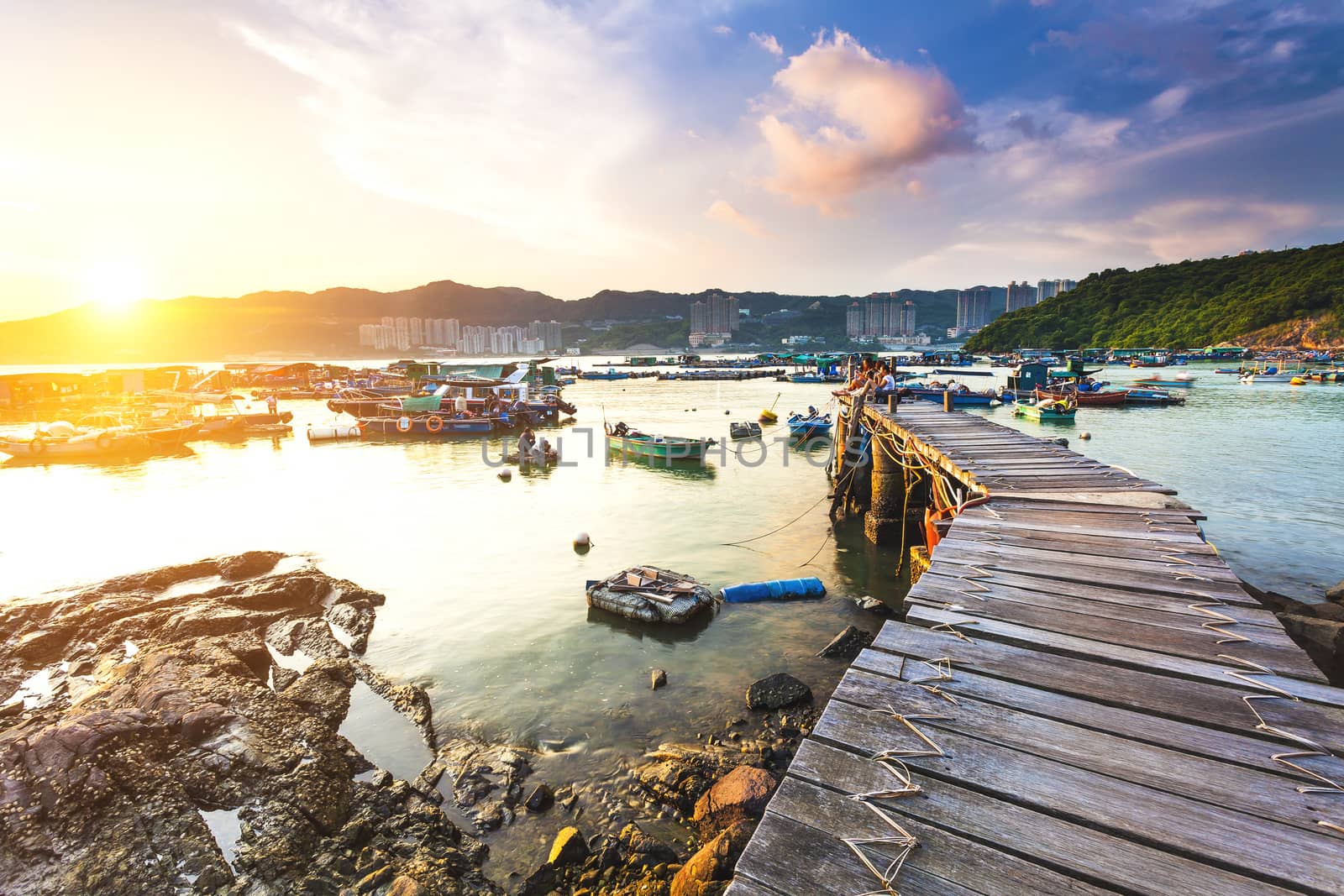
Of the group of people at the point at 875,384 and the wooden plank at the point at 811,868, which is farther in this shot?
the group of people at the point at 875,384

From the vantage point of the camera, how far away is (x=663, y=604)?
43.4 ft

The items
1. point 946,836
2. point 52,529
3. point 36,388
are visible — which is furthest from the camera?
point 36,388

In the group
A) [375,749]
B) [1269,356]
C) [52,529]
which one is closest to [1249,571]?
[375,749]

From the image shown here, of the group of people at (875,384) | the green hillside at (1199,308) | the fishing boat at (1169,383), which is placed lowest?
the fishing boat at (1169,383)

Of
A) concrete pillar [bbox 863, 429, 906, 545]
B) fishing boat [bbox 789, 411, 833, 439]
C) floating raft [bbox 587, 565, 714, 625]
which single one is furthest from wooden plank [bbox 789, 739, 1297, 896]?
fishing boat [bbox 789, 411, 833, 439]

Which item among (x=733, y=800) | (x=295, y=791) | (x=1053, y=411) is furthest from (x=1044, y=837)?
(x=1053, y=411)

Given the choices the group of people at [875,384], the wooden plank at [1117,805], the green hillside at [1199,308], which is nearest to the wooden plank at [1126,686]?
the wooden plank at [1117,805]

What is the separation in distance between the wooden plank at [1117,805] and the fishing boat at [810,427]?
1443 inches

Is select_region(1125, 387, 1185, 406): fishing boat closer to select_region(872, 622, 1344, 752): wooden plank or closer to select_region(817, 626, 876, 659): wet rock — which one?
select_region(817, 626, 876, 659): wet rock

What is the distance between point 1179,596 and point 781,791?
532cm

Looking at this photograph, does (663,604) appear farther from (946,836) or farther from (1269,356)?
(1269,356)

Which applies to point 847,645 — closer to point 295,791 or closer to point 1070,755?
point 1070,755

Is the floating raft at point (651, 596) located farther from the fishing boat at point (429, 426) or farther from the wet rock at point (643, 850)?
the fishing boat at point (429, 426)

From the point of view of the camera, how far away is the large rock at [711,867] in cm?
557
